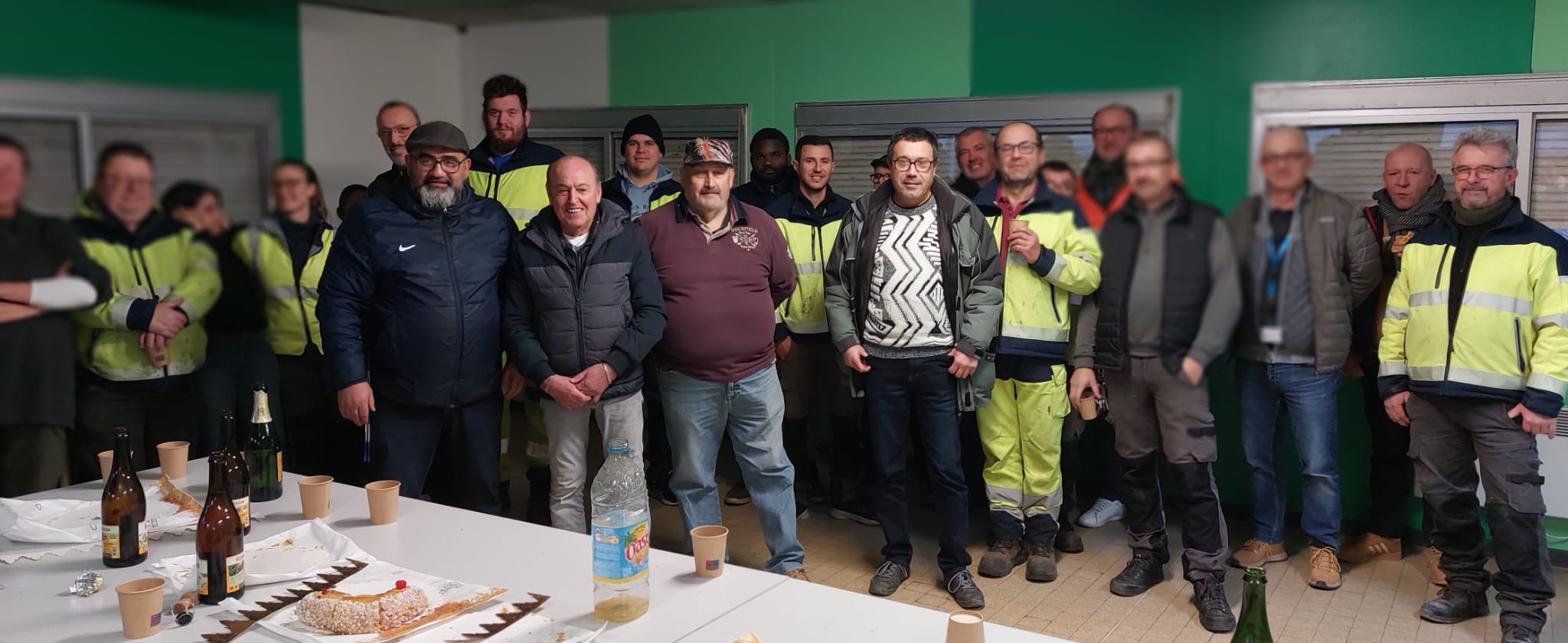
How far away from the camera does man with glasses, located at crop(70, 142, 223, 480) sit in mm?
841

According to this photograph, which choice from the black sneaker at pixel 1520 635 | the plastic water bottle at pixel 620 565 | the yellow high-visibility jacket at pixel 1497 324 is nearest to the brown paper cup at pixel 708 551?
the plastic water bottle at pixel 620 565

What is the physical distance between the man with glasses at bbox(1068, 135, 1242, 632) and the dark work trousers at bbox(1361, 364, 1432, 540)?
13.1 ft

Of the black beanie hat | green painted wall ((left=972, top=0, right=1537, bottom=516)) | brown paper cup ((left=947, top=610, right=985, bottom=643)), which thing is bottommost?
brown paper cup ((left=947, top=610, right=985, bottom=643))

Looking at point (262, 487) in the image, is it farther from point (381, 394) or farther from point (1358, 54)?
point (1358, 54)

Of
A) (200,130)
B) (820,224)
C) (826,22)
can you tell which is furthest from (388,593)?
(820,224)

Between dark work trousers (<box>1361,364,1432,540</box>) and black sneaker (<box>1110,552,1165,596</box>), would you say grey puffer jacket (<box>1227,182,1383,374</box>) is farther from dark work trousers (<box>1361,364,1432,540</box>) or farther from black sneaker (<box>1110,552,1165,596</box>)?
dark work trousers (<box>1361,364,1432,540</box>)

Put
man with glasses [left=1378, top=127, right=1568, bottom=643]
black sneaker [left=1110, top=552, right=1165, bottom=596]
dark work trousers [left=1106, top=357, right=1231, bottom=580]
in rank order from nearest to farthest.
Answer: dark work trousers [left=1106, top=357, right=1231, bottom=580] < man with glasses [left=1378, top=127, right=1568, bottom=643] < black sneaker [left=1110, top=552, right=1165, bottom=596]

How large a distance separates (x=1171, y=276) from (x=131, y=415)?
1.47 m

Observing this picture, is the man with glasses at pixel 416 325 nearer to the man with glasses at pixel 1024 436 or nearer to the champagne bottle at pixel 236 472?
the champagne bottle at pixel 236 472

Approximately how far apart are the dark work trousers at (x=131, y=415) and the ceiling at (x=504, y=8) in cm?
55

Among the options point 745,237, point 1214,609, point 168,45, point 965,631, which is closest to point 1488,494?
point 1214,609

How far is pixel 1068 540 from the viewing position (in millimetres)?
4746

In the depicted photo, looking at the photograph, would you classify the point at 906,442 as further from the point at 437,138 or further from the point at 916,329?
the point at 437,138

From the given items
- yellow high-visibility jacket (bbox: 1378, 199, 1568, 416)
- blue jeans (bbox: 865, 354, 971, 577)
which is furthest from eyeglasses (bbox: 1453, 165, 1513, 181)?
blue jeans (bbox: 865, 354, 971, 577)
